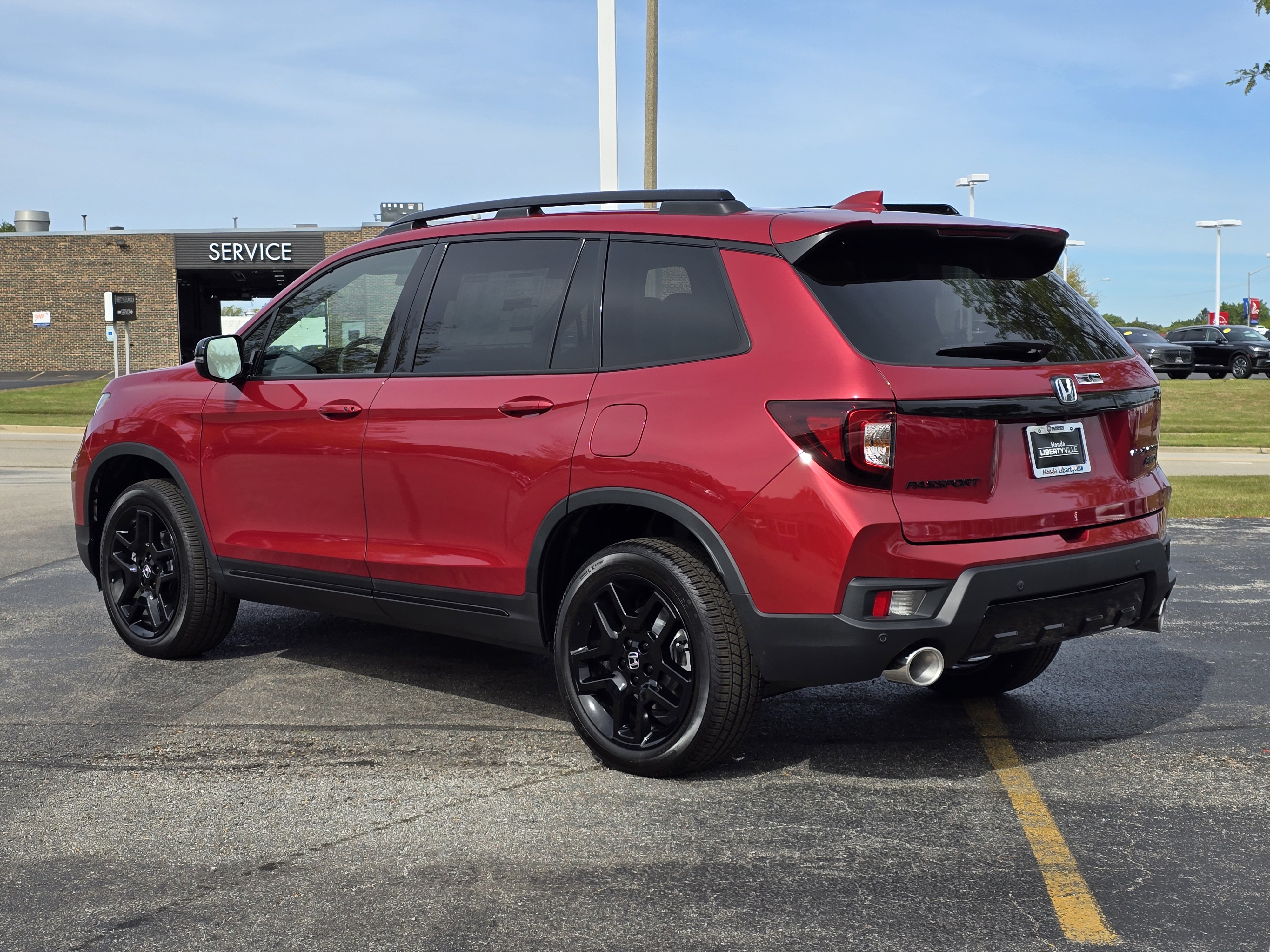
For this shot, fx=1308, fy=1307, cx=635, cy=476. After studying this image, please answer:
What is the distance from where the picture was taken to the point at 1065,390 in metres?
4.26

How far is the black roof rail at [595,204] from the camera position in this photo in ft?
15.2

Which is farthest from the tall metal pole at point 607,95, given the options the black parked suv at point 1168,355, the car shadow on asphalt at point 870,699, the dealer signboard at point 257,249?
the dealer signboard at point 257,249

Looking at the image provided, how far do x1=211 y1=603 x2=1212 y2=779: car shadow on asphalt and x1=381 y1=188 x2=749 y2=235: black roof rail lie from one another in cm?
197

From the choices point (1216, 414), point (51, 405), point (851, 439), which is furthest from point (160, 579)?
point (51, 405)

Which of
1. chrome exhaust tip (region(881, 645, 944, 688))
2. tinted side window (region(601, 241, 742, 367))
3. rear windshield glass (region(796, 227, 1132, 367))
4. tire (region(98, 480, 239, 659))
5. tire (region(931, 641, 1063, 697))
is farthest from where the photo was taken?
tire (region(98, 480, 239, 659))

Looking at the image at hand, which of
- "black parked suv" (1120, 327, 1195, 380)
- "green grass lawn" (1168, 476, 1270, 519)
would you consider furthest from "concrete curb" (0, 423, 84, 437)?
"black parked suv" (1120, 327, 1195, 380)

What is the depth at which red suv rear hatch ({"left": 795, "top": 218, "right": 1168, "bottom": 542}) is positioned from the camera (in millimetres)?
3984

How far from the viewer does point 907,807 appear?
13.7ft

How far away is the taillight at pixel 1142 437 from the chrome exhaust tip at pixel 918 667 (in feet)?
3.50

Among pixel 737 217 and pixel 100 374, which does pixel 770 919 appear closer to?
pixel 737 217

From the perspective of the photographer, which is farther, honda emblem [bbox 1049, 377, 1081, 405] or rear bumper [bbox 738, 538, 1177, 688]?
honda emblem [bbox 1049, 377, 1081, 405]

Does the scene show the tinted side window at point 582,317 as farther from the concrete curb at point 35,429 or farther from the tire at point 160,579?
the concrete curb at point 35,429

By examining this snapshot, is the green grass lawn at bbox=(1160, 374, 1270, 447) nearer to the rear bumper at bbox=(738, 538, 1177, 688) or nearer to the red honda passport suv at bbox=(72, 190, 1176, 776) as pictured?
the red honda passport suv at bbox=(72, 190, 1176, 776)

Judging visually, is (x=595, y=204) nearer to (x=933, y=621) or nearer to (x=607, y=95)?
(x=933, y=621)
